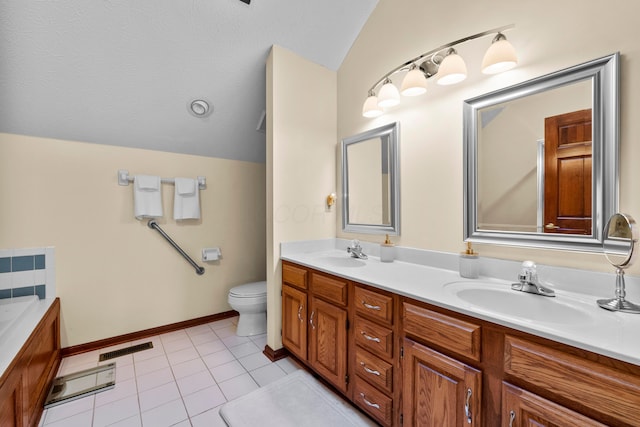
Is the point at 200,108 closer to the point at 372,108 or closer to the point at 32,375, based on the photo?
the point at 372,108

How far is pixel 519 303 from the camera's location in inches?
46.8

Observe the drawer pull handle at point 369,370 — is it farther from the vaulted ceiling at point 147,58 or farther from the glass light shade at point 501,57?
the vaulted ceiling at point 147,58

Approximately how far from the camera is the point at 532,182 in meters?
1.33

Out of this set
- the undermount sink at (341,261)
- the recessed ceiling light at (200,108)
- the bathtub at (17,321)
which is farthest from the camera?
the recessed ceiling light at (200,108)

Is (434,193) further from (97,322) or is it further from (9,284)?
(9,284)

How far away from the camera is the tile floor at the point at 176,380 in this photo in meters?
1.55

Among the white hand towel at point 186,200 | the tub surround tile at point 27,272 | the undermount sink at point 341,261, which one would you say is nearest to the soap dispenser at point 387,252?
the undermount sink at point 341,261

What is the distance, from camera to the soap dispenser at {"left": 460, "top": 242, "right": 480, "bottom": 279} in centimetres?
144

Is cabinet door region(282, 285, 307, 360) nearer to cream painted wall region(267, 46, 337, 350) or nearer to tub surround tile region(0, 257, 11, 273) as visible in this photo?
cream painted wall region(267, 46, 337, 350)

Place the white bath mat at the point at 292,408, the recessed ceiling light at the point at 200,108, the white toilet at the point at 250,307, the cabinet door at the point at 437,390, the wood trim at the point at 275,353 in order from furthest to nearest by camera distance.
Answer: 1. the white toilet at the point at 250,307
2. the recessed ceiling light at the point at 200,108
3. the wood trim at the point at 275,353
4. the white bath mat at the point at 292,408
5. the cabinet door at the point at 437,390

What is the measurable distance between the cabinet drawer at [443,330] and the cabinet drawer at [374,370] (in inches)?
Answer: 10.6

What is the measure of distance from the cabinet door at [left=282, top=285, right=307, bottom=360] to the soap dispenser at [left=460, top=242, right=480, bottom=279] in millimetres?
1011

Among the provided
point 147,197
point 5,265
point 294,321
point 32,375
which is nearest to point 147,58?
point 147,197

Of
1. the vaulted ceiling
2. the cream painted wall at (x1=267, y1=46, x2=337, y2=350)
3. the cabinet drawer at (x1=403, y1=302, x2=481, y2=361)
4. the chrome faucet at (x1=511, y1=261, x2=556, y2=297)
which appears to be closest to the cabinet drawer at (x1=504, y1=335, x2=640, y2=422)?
the cabinet drawer at (x1=403, y1=302, x2=481, y2=361)
